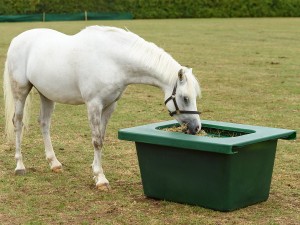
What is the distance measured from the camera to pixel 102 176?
6.98m

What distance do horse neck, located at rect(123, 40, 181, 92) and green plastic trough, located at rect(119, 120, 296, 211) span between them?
0.47m

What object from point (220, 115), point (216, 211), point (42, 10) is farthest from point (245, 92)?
point (42, 10)

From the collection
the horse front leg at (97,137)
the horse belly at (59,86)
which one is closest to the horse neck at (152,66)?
the horse front leg at (97,137)

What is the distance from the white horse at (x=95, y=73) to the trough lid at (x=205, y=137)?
33 cm

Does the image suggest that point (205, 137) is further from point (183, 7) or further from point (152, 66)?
point (183, 7)

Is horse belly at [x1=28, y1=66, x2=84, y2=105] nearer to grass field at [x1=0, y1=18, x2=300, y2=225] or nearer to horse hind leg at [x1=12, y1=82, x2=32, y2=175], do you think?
horse hind leg at [x1=12, y1=82, x2=32, y2=175]

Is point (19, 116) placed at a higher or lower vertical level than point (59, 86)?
lower

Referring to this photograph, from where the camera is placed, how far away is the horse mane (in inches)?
255

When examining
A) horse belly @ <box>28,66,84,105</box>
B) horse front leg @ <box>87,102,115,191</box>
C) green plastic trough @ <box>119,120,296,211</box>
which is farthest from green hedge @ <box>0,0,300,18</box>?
green plastic trough @ <box>119,120,296,211</box>

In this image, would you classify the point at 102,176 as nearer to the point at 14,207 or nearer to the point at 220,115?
the point at 14,207

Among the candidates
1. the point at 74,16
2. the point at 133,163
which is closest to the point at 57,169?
the point at 133,163

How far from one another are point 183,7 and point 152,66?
43.3 metres

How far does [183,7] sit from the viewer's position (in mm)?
49219

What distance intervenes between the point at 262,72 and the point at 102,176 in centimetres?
1070
